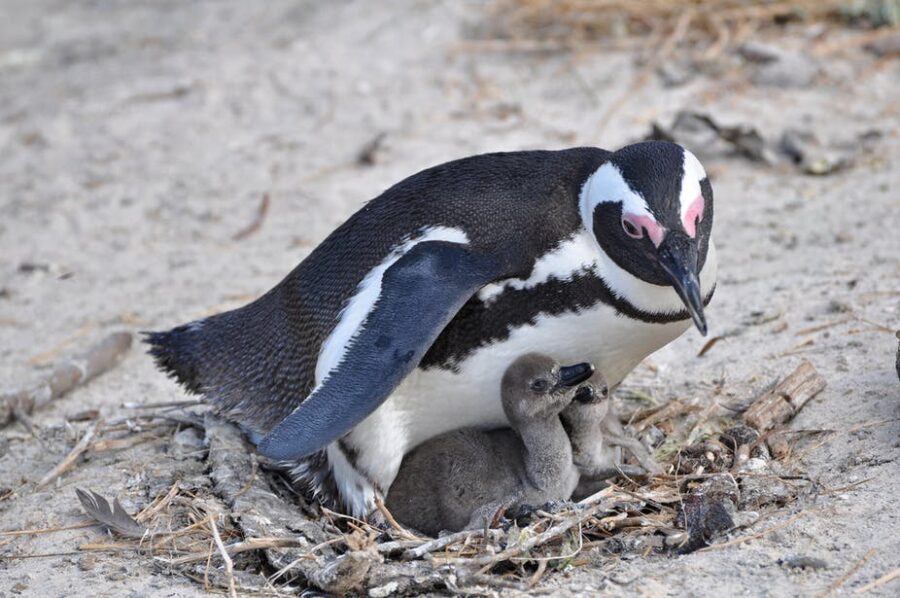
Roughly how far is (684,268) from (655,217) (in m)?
0.14

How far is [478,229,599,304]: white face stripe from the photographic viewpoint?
2953mm

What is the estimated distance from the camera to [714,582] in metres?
2.57

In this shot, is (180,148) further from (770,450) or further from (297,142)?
(770,450)

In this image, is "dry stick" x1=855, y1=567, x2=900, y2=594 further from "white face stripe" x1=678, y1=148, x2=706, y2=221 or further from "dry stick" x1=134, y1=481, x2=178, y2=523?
"dry stick" x1=134, y1=481, x2=178, y2=523

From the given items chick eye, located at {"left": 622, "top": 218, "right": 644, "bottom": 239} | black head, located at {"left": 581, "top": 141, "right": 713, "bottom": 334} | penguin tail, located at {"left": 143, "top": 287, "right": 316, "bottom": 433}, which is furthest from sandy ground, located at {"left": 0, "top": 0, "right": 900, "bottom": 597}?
chick eye, located at {"left": 622, "top": 218, "right": 644, "bottom": 239}

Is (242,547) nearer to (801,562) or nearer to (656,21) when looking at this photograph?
(801,562)

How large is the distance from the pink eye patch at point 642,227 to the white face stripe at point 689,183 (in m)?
0.06

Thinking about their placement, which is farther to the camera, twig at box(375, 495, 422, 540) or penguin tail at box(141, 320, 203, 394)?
penguin tail at box(141, 320, 203, 394)

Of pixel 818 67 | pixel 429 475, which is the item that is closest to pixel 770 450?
pixel 429 475

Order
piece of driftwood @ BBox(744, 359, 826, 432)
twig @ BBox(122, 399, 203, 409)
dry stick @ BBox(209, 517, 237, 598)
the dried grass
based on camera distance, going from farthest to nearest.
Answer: the dried grass < twig @ BBox(122, 399, 203, 409) < piece of driftwood @ BBox(744, 359, 826, 432) < dry stick @ BBox(209, 517, 237, 598)

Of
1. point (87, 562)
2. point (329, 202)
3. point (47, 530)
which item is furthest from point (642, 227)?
point (329, 202)

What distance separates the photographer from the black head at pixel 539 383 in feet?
9.62

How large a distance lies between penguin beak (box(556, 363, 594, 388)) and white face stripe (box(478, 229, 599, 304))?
0.21 meters

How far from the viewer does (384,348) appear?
2.84 metres
